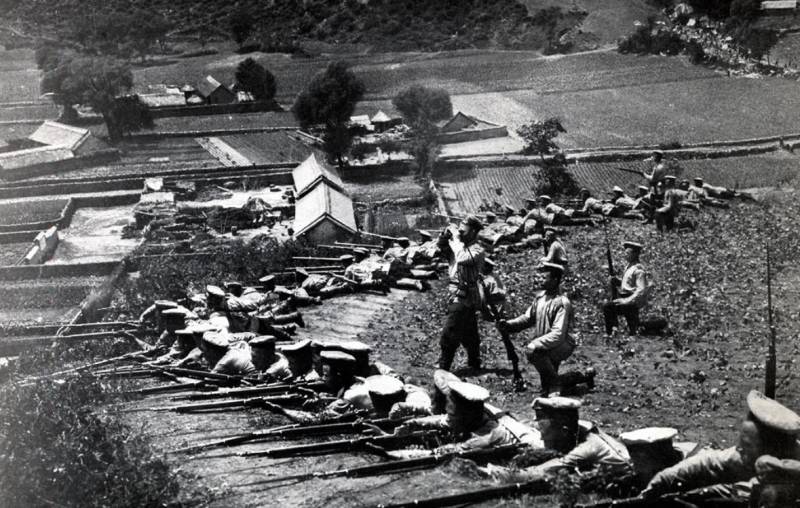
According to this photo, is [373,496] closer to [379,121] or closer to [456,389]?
[456,389]

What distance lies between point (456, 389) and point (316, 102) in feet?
129

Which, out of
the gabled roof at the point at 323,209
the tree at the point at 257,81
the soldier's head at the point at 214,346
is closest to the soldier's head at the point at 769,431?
the soldier's head at the point at 214,346

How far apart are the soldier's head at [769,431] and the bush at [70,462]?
17.0 feet

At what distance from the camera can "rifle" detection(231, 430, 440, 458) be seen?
8.81 m

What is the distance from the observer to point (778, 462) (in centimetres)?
591

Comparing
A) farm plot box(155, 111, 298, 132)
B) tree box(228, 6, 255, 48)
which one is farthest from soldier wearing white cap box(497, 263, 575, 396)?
tree box(228, 6, 255, 48)

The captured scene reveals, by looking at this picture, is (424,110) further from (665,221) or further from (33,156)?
(665,221)

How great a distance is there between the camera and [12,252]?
32.9m

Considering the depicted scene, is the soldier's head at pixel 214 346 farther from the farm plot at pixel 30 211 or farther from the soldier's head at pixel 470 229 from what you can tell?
the farm plot at pixel 30 211

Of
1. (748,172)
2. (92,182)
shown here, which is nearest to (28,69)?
(92,182)

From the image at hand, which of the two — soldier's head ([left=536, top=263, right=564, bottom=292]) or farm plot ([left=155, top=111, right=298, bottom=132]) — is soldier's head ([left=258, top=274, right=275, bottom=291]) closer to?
soldier's head ([left=536, top=263, right=564, bottom=292])

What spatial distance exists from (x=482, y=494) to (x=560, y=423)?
120 centimetres

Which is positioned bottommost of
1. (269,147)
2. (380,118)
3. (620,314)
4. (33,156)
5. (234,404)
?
(269,147)

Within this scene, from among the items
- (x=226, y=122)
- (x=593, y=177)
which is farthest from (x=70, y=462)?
(x=226, y=122)
